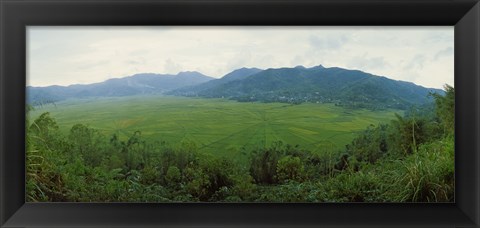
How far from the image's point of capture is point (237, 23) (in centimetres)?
Result: 165

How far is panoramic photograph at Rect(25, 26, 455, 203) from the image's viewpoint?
1.77 metres

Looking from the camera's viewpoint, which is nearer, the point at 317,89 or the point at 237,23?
the point at 237,23

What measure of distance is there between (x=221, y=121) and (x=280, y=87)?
A: 10.3 inches

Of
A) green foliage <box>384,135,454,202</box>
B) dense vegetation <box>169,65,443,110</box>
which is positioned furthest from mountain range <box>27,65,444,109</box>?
green foliage <box>384,135,454,202</box>

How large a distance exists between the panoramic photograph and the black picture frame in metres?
0.10

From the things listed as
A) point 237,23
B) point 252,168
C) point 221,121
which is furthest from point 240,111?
point 237,23

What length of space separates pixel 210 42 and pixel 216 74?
0.13 m

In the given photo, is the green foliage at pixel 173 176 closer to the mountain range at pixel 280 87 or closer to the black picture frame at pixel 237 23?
the black picture frame at pixel 237 23

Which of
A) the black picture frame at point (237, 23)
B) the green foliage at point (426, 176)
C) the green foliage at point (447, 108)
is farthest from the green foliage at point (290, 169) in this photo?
the green foliage at point (447, 108)

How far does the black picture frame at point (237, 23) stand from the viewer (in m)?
1.60

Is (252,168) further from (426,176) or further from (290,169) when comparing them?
(426,176)

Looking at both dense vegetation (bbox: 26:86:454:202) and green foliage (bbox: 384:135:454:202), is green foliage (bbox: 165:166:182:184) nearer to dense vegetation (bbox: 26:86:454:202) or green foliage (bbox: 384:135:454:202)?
dense vegetation (bbox: 26:86:454:202)

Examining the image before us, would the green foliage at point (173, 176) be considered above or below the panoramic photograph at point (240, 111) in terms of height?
below

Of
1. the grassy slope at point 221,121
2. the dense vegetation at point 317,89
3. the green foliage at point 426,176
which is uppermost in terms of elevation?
the dense vegetation at point 317,89
